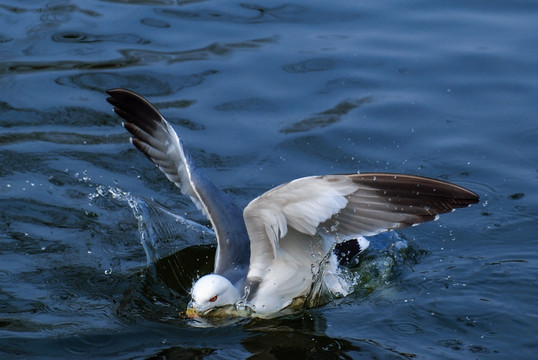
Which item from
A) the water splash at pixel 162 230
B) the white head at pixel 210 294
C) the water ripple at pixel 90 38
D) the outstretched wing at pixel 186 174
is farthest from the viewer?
the water ripple at pixel 90 38

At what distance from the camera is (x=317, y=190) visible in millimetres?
5680

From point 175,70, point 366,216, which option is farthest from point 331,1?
point 366,216

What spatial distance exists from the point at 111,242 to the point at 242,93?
10.0ft

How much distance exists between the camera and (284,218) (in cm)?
590

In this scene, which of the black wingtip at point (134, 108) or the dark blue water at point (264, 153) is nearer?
the dark blue water at point (264, 153)

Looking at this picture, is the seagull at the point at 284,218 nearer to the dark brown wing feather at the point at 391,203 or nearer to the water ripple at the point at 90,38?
the dark brown wing feather at the point at 391,203

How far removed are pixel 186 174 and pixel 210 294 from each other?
1.07 m

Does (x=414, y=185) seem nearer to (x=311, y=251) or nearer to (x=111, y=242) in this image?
(x=311, y=251)

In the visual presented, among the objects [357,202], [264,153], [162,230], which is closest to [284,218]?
[357,202]

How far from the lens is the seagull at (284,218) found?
5.71m

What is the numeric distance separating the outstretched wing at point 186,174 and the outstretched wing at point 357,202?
2.68 feet

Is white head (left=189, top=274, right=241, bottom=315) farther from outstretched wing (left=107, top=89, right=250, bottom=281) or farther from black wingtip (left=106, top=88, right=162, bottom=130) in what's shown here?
black wingtip (left=106, top=88, right=162, bottom=130)

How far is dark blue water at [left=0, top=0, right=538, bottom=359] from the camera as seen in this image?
19.8 feet

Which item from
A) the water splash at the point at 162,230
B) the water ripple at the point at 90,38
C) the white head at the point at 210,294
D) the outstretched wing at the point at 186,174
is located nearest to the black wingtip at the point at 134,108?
the outstretched wing at the point at 186,174
